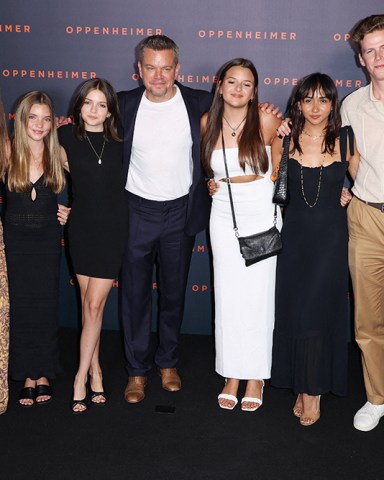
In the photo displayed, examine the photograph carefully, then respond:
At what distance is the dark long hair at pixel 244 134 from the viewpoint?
3.47 metres

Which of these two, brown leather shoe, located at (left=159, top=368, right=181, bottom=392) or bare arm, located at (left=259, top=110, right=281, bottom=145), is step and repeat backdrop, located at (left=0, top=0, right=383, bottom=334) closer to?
bare arm, located at (left=259, top=110, right=281, bottom=145)

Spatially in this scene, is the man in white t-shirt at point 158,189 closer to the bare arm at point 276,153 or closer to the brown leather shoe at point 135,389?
the brown leather shoe at point 135,389

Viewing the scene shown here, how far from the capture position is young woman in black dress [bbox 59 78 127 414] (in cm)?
348

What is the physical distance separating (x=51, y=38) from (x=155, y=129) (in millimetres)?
1422

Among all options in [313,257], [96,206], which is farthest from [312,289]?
[96,206]

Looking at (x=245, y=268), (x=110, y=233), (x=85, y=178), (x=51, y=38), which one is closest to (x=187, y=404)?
(x=245, y=268)

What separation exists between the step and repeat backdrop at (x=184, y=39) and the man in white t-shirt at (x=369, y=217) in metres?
0.85

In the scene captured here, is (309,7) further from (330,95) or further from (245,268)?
(245,268)

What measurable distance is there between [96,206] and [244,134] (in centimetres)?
92

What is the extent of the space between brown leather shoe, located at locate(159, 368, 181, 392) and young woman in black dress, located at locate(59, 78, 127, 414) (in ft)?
1.82

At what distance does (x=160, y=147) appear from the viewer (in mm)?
3611

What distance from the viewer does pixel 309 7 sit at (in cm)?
428

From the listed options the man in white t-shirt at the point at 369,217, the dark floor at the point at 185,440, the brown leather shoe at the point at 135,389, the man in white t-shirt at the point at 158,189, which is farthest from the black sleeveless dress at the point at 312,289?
the brown leather shoe at the point at 135,389

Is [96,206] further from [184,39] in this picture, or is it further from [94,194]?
[184,39]
